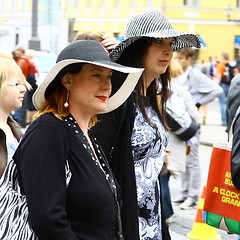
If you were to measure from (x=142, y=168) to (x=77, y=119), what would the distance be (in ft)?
3.10

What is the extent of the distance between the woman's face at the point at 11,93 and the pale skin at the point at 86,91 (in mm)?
1716

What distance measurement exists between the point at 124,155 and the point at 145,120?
0.35 metres

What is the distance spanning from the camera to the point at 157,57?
13.4 feet

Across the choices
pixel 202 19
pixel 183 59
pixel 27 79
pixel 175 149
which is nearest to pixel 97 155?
pixel 175 149

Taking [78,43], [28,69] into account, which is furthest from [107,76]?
[28,69]

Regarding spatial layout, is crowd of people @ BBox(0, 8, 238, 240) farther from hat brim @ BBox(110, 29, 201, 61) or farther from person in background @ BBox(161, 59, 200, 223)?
person in background @ BBox(161, 59, 200, 223)

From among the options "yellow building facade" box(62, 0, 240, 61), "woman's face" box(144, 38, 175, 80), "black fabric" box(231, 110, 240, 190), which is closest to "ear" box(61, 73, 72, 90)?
"woman's face" box(144, 38, 175, 80)

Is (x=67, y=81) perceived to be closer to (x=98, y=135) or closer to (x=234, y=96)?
(x=98, y=135)

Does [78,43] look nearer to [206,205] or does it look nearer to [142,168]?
[142,168]

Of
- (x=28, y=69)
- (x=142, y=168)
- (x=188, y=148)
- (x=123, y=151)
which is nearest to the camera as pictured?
(x=123, y=151)

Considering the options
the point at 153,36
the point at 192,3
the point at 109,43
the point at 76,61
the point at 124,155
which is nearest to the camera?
the point at 76,61

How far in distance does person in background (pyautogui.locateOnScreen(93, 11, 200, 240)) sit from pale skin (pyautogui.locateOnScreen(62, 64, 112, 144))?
24.9 inches

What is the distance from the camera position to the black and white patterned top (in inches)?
158

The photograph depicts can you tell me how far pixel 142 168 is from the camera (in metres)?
4.05
